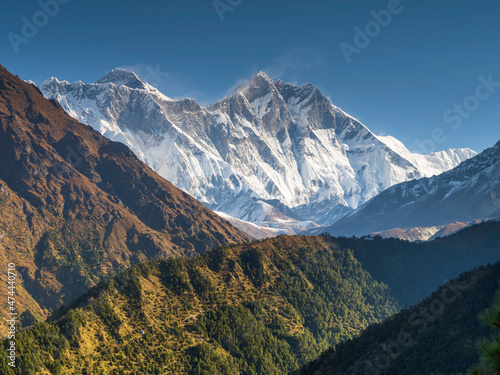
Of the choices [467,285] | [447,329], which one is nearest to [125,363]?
[447,329]

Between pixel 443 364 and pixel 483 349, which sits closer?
pixel 483 349

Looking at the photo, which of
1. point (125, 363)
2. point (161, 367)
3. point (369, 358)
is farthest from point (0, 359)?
point (369, 358)

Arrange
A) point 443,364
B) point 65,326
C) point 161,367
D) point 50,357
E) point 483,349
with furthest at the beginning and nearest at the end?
1. point 161,367
2. point 65,326
3. point 50,357
4. point 443,364
5. point 483,349

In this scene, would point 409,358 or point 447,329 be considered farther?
point 447,329

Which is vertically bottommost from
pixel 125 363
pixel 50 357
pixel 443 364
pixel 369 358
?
pixel 443 364

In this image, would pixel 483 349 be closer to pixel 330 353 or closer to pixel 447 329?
pixel 330 353

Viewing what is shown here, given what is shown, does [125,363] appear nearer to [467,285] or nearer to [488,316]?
[467,285]

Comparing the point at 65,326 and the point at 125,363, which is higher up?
the point at 65,326

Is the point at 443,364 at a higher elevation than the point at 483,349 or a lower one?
lower

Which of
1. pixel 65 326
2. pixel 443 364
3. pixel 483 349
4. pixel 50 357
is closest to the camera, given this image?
pixel 483 349
